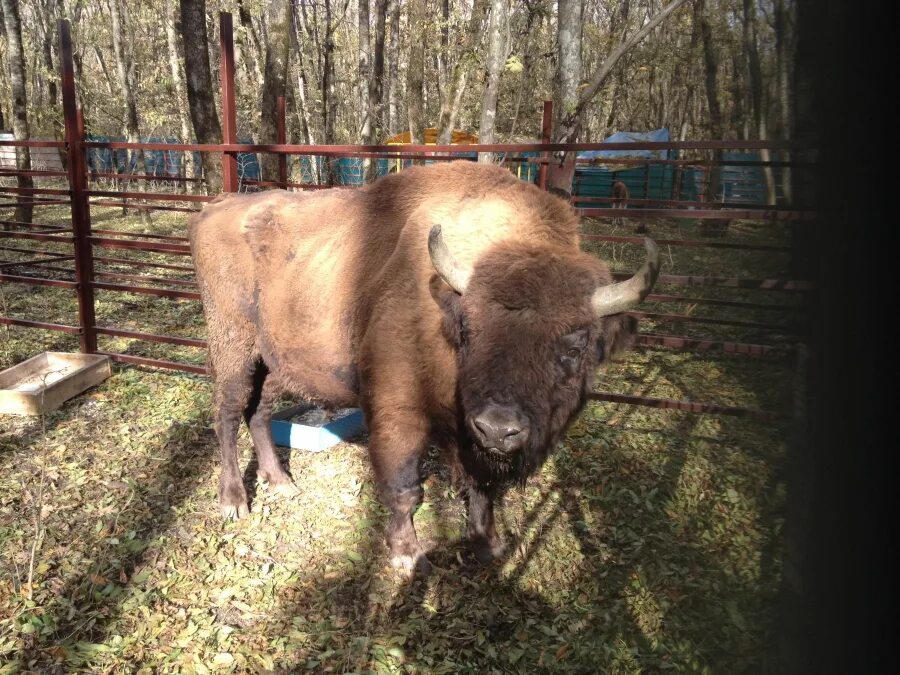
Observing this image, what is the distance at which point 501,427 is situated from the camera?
272 cm

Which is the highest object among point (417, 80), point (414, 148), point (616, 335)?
point (417, 80)

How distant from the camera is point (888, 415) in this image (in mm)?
449

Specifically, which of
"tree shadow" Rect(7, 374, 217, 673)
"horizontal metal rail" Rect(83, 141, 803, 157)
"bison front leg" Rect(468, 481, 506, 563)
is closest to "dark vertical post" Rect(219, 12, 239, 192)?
"horizontal metal rail" Rect(83, 141, 803, 157)

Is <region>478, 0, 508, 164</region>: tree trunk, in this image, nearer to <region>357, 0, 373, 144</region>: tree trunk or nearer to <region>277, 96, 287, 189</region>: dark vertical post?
<region>277, 96, 287, 189</region>: dark vertical post

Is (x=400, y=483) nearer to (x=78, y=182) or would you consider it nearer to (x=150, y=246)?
(x=150, y=246)

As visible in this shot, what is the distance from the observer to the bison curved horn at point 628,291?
9.89ft

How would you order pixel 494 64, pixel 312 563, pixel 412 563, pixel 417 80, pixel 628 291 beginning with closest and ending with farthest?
1. pixel 628 291
2. pixel 412 563
3. pixel 312 563
4. pixel 494 64
5. pixel 417 80

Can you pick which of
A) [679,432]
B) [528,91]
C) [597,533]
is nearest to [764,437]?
[597,533]

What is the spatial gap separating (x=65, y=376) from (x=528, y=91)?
89.4 feet

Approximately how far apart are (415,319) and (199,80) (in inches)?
319

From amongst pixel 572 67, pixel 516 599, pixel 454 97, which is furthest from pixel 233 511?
pixel 454 97

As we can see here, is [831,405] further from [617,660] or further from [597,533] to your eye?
[597,533]

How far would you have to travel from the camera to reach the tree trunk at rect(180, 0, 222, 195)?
30.3 ft

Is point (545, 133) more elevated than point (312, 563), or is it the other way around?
point (545, 133)
